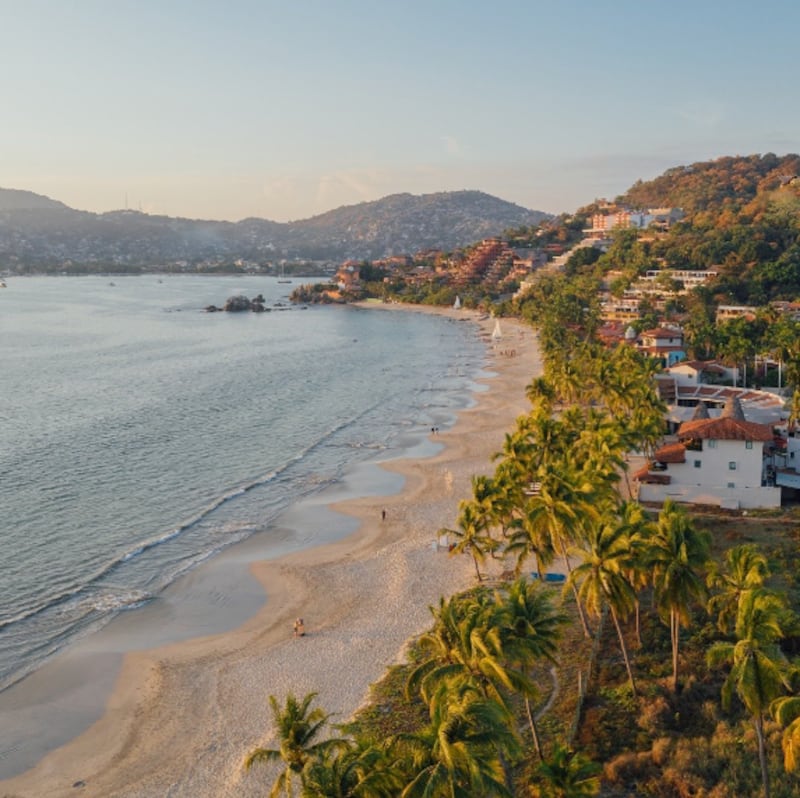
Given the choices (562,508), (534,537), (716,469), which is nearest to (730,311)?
(716,469)

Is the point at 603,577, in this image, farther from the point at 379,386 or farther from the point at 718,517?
the point at 379,386

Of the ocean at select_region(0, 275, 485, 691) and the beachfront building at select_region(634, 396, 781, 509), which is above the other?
Result: the beachfront building at select_region(634, 396, 781, 509)

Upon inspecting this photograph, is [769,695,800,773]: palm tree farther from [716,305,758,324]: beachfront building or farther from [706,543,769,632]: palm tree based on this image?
[716,305,758,324]: beachfront building

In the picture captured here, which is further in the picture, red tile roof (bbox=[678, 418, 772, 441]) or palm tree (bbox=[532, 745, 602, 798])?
red tile roof (bbox=[678, 418, 772, 441])

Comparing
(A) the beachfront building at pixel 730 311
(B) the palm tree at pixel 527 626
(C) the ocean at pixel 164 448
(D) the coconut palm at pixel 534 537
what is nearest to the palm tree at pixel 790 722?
(B) the palm tree at pixel 527 626

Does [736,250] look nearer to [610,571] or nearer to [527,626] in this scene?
[610,571]

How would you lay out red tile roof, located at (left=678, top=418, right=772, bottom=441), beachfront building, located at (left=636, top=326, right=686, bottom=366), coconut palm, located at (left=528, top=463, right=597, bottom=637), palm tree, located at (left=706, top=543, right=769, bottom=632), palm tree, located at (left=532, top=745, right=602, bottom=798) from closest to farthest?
palm tree, located at (left=532, top=745, right=602, bottom=798) → palm tree, located at (left=706, top=543, right=769, bottom=632) → coconut palm, located at (left=528, top=463, right=597, bottom=637) → red tile roof, located at (left=678, top=418, right=772, bottom=441) → beachfront building, located at (left=636, top=326, right=686, bottom=366)

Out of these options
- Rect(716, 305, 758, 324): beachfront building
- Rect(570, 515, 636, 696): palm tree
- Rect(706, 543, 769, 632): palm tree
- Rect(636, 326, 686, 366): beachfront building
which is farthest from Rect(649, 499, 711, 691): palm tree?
Rect(716, 305, 758, 324): beachfront building
